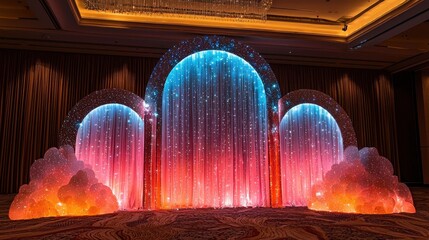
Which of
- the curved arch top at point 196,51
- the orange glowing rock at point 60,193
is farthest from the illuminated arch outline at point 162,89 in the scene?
the orange glowing rock at point 60,193

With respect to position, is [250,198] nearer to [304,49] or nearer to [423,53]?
[304,49]

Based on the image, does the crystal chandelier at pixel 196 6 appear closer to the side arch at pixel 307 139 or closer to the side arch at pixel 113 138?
the side arch at pixel 113 138

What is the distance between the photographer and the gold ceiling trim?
23.0ft

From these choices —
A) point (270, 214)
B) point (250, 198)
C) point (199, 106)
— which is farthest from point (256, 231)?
point (199, 106)

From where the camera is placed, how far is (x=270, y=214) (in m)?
4.59

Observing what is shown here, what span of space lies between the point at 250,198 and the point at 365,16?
461 centimetres

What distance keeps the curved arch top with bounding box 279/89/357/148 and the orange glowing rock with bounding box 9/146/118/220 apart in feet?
9.74

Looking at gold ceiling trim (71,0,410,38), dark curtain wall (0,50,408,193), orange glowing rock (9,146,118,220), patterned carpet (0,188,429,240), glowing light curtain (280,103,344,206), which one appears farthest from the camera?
dark curtain wall (0,50,408,193)

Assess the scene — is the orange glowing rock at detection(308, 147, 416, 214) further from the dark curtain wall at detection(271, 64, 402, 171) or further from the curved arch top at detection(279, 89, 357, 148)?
the dark curtain wall at detection(271, 64, 402, 171)

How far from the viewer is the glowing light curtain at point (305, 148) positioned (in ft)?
19.2

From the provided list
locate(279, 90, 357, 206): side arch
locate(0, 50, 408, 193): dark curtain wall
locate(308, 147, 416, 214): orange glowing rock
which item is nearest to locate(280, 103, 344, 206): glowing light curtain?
locate(279, 90, 357, 206): side arch

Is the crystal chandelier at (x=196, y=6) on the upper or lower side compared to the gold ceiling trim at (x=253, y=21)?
lower

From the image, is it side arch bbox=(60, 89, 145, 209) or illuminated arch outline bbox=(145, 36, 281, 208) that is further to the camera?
side arch bbox=(60, 89, 145, 209)

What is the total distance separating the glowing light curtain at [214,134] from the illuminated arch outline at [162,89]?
0.09 meters
